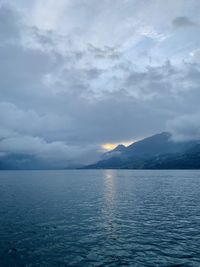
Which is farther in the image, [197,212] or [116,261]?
[197,212]

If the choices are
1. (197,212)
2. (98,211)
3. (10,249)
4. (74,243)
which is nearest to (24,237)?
(10,249)

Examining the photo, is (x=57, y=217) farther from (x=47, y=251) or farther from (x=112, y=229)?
(x=47, y=251)

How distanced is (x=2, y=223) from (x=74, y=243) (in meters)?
24.0

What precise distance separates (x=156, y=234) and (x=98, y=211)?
95.5 ft

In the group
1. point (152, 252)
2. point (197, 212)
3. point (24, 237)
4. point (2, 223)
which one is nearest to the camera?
point (152, 252)

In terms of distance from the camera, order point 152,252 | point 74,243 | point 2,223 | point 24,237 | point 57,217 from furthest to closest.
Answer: point 57,217
point 2,223
point 24,237
point 74,243
point 152,252

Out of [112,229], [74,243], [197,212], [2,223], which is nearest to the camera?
[74,243]

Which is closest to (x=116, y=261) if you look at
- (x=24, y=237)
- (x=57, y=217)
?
(x=24, y=237)

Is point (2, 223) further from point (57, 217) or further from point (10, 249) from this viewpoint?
point (10, 249)

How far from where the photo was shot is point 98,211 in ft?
248

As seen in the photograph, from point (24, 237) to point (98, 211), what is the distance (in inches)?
1234

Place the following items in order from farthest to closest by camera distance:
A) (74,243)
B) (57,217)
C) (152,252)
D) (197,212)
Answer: (197,212)
(57,217)
(74,243)
(152,252)

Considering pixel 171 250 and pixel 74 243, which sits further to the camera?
pixel 74 243

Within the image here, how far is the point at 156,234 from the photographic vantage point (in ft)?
162
